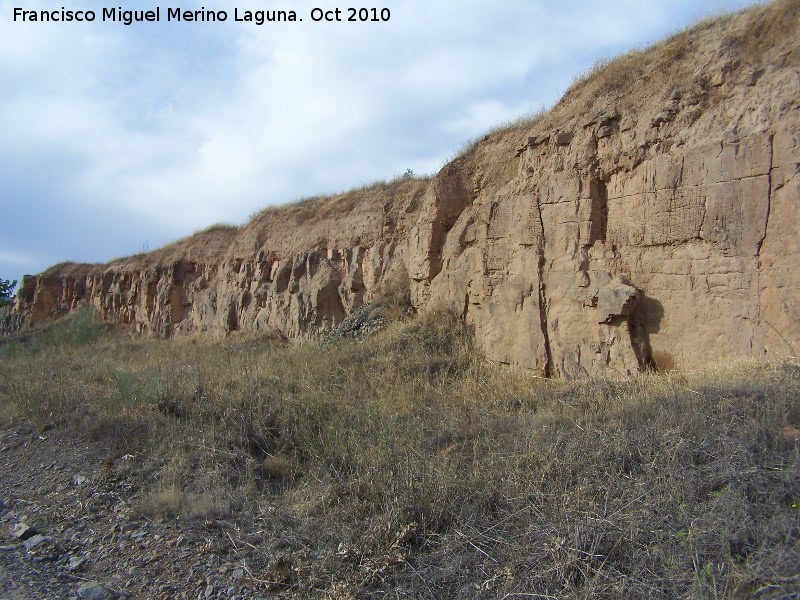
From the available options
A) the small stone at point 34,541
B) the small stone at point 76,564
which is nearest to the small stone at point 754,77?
the small stone at point 76,564

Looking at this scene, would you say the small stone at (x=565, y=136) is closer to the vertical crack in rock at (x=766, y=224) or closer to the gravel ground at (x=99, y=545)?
the vertical crack in rock at (x=766, y=224)

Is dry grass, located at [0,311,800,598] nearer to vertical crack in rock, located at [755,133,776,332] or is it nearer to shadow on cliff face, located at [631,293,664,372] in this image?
shadow on cliff face, located at [631,293,664,372]

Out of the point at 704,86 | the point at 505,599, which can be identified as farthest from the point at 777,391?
the point at 704,86

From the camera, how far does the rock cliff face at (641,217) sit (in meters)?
6.91

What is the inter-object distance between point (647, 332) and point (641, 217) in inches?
64.5

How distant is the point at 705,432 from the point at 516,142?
8.29 meters

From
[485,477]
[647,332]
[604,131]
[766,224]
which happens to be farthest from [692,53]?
[485,477]

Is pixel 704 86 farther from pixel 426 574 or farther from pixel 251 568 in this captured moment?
pixel 251 568

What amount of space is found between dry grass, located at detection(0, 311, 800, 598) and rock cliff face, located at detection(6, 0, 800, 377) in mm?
974

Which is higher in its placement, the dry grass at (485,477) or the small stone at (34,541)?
the dry grass at (485,477)

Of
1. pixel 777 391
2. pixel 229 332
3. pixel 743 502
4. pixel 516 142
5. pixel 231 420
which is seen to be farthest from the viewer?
pixel 229 332

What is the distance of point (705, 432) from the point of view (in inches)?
179

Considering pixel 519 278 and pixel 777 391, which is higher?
pixel 519 278

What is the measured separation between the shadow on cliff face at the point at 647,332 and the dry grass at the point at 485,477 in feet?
2.59
